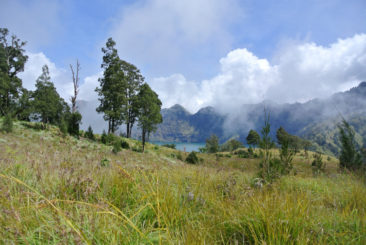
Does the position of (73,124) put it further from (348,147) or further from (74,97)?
(348,147)

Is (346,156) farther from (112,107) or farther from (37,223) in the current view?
(112,107)

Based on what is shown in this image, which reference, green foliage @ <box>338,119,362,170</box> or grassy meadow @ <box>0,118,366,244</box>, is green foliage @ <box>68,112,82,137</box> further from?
green foliage @ <box>338,119,362,170</box>

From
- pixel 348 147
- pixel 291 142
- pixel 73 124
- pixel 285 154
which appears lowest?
pixel 285 154

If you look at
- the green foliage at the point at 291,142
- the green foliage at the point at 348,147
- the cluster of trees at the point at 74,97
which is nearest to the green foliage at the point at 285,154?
the green foliage at the point at 291,142

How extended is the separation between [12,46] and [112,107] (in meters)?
21.7

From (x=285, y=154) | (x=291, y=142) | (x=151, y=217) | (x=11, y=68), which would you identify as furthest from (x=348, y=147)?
(x=11, y=68)

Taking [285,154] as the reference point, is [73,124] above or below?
above

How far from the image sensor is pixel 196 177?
3.71 metres

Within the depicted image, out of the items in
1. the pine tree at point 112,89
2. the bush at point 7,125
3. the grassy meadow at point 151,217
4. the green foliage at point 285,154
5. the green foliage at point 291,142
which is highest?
the pine tree at point 112,89

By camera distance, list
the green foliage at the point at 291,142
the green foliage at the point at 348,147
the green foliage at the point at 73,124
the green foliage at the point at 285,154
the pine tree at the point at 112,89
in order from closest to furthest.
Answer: the green foliage at the point at 285,154, the green foliage at the point at 291,142, the green foliage at the point at 348,147, the green foliage at the point at 73,124, the pine tree at the point at 112,89

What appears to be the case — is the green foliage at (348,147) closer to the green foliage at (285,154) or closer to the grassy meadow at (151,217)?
the green foliage at (285,154)

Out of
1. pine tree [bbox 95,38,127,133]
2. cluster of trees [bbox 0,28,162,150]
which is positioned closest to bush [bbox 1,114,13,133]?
cluster of trees [bbox 0,28,162,150]

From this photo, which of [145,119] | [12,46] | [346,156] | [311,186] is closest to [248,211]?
[311,186]

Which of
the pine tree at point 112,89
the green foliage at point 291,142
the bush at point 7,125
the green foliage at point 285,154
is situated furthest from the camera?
the pine tree at point 112,89
